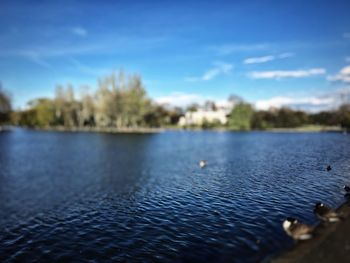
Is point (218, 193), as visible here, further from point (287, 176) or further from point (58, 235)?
point (58, 235)

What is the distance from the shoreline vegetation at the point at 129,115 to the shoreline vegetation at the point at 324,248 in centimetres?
13140

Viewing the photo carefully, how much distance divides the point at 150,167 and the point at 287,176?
69.1 ft

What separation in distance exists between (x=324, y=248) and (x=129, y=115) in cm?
14306

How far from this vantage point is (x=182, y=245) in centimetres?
1434

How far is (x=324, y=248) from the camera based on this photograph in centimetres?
1114

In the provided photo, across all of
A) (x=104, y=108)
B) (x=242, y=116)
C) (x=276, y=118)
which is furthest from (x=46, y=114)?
(x=276, y=118)

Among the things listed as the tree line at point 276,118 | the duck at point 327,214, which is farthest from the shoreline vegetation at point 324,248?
the tree line at point 276,118

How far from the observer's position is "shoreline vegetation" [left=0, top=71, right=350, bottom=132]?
14112 centimetres

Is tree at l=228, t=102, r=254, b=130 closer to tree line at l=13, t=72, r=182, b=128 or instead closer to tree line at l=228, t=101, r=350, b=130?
tree line at l=228, t=101, r=350, b=130

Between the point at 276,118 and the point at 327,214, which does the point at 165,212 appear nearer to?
the point at 327,214

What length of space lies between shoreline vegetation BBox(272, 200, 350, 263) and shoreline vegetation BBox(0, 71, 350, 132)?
5173 inches

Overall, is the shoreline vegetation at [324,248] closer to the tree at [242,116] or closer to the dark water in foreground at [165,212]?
the dark water in foreground at [165,212]

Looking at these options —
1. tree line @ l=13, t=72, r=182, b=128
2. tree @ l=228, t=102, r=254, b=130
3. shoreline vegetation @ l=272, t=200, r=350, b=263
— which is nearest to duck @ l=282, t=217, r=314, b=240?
shoreline vegetation @ l=272, t=200, r=350, b=263

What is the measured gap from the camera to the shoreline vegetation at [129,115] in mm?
141125
